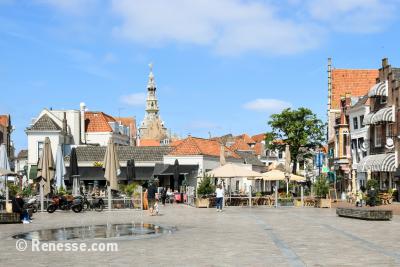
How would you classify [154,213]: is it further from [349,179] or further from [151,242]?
[349,179]

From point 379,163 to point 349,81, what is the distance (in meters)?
25.2

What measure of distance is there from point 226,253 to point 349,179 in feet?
172

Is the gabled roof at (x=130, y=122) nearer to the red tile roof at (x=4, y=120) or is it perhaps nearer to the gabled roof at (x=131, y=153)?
the red tile roof at (x=4, y=120)

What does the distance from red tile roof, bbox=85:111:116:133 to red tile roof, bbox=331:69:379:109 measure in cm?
2944

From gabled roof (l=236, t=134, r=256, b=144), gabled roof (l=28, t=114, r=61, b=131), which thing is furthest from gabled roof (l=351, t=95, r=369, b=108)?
gabled roof (l=236, t=134, r=256, b=144)


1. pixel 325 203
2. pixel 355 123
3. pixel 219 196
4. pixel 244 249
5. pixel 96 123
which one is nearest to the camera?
pixel 244 249

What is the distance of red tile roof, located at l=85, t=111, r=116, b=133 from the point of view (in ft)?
273

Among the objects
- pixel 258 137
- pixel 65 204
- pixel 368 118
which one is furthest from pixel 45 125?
pixel 258 137

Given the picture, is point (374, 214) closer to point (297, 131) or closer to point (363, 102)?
point (363, 102)

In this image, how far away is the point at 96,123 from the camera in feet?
276

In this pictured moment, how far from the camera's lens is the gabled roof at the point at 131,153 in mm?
70375

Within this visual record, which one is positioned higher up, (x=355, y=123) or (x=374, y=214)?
(x=355, y=123)

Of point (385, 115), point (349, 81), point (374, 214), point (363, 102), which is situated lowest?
point (374, 214)

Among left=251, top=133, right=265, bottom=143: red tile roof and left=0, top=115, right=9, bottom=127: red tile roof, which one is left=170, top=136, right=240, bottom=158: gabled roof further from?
left=251, top=133, right=265, bottom=143: red tile roof
